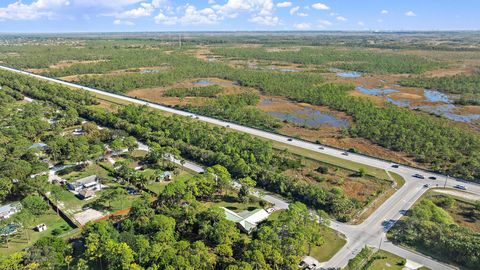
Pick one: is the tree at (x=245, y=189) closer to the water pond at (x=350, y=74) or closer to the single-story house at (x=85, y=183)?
the single-story house at (x=85, y=183)

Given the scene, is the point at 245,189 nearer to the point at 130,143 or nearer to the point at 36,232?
the point at 130,143

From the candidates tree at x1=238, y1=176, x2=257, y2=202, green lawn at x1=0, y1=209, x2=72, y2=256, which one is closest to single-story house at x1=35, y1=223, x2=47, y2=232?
green lawn at x1=0, y1=209, x2=72, y2=256

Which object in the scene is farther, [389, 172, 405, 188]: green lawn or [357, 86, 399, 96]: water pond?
[357, 86, 399, 96]: water pond

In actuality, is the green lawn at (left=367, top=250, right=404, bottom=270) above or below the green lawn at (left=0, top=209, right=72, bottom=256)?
above

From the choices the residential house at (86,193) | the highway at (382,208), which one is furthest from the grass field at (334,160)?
the residential house at (86,193)

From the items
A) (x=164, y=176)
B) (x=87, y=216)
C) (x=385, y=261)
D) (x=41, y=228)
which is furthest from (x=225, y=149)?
(x=385, y=261)

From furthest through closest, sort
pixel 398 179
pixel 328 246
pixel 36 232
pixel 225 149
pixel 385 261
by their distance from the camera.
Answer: pixel 225 149
pixel 398 179
pixel 36 232
pixel 328 246
pixel 385 261

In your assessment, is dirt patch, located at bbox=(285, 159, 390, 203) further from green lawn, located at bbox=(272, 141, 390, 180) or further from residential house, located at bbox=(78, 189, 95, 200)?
residential house, located at bbox=(78, 189, 95, 200)
